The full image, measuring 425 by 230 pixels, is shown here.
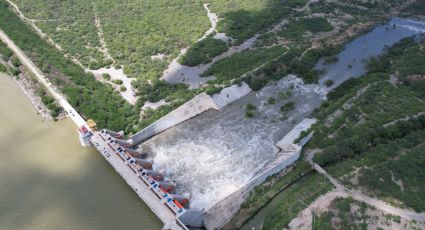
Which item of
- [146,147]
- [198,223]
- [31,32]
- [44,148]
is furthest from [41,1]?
[198,223]

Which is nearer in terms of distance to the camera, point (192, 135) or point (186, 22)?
point (192, 135)

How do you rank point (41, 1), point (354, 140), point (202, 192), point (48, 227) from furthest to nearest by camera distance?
point (41, 1) → point (354, 140) → point (202, 192) → point (48, 227)

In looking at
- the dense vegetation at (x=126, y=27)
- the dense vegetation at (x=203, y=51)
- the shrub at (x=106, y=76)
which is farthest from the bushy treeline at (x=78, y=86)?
the dense vegetation at (x=203, y=51)

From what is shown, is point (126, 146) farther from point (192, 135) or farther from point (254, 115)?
point (254, 115)

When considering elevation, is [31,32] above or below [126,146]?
above

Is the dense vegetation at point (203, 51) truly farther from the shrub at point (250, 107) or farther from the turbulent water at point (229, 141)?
the shrub at point (250, 107)

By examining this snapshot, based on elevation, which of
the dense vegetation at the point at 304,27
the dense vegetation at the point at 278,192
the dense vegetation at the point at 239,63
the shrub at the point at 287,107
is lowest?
the dense vegetation at the point at 278,192
